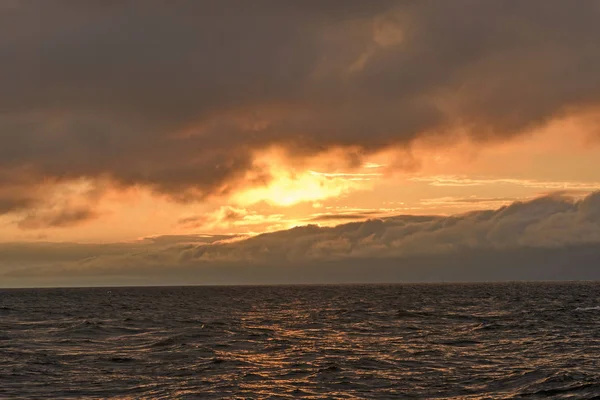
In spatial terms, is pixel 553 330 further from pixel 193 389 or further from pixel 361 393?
pixel 193 389

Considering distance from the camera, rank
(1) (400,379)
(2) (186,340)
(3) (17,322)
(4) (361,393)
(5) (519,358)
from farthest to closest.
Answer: (3) (17,322), (2) (186,340), (5) (519,358), (1) (400,379), (4) (361,393)

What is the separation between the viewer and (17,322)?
256 ft

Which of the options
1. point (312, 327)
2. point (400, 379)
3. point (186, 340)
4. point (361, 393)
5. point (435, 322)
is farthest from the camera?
point (435, 322)

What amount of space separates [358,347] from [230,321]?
30.4 metres

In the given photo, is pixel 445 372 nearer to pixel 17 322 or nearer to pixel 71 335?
pixel 71 335

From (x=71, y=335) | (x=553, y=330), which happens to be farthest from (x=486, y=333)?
(x=71, y=335)

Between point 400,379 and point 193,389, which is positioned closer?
point 193,389

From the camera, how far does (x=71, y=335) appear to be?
60.3 metres

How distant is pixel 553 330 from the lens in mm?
59875

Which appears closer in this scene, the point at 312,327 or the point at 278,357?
the point at 278,357

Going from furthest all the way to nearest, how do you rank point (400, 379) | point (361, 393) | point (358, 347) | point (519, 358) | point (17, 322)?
point (17, 322), point (358, 347), point (519, 358), point (400, 379), point (361, 393)

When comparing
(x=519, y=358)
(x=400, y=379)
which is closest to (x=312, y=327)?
(x=519, y=358)

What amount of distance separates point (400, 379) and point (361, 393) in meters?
4.09

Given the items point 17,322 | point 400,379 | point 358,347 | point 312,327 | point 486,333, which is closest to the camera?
point 400,379
